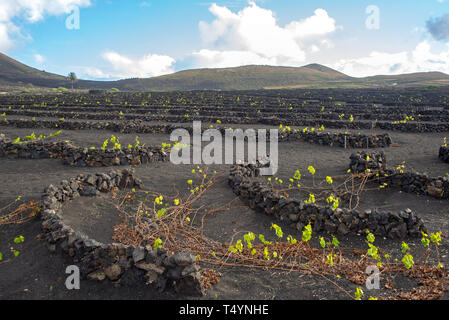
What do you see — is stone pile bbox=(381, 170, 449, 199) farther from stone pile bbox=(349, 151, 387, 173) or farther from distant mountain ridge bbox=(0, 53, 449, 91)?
distant mountain ridge bbox=(0, 53, 449, 91)

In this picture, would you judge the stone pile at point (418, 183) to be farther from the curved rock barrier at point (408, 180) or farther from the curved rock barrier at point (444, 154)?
the curved rock barrier at point (444, 154)

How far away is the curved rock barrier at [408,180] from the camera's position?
9.53 meters

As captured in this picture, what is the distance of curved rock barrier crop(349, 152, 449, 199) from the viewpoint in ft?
31.3

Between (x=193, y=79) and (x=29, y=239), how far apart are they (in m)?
134

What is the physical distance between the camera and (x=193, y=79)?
136 meters

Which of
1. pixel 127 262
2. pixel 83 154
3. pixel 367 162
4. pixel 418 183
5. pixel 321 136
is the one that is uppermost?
pixel 321 136

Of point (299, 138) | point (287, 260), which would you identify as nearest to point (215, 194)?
point (287, 260)

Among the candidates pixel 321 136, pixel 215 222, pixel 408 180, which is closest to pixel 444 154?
pixel 408 180

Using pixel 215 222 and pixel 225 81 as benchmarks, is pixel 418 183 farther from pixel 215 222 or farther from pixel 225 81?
pixel 225 81

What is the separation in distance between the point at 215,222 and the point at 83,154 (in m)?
7.44

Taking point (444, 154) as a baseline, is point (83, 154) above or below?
above

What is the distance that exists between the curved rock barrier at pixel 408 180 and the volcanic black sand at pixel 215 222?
27 cm

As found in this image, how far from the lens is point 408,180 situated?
10.2 m
